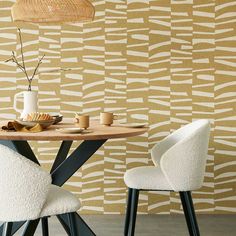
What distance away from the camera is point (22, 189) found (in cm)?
211

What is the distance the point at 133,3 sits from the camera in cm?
404

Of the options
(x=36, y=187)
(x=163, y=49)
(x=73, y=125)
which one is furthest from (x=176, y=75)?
(x=36, y=187)

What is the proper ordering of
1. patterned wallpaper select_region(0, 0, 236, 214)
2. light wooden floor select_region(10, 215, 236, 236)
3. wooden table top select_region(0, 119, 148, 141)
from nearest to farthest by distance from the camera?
wooden table top select_region(0, 119, 148, 141), light wooden floor select_region(10, 215, 236, 236), patterned wallpaper select_region(0, 0, 236, 214)

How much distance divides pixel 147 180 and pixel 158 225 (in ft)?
3.14

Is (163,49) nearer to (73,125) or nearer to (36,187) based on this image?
(73,125)

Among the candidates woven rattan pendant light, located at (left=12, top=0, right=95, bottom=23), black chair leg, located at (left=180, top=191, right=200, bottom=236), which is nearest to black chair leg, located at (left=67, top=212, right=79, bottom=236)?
black chair leg, located at (left=180, top=191, right=200, bottom=236)

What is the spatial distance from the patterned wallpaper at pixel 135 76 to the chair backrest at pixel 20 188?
1.94 meters

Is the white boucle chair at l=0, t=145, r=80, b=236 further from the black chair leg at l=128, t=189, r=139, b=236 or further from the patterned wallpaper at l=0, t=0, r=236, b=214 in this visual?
the patterned wallpaper at l=0, t=0, r=236, b=214

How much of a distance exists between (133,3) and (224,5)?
30.4 inches

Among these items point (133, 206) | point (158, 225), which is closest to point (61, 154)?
point (133, 206)

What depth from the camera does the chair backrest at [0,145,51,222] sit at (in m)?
2.07

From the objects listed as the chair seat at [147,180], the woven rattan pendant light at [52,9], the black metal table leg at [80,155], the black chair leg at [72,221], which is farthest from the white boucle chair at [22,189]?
the woven rattan pendant light at [52,9]

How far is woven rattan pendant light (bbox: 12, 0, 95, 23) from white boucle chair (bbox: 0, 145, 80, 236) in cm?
129

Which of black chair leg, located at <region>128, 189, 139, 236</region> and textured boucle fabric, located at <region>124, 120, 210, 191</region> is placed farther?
black chair leg, located at <region>128, 189, 139, 236</region>
